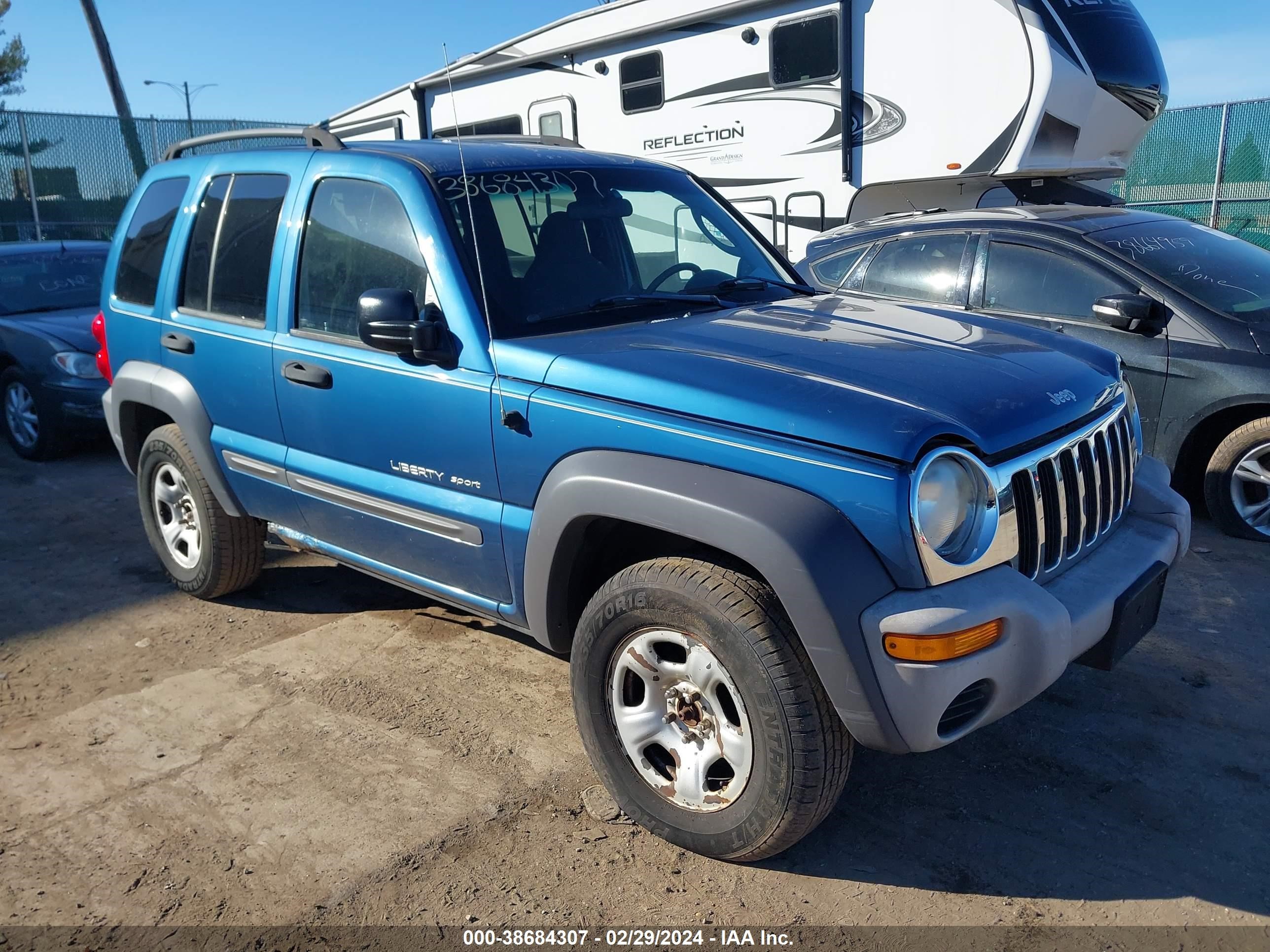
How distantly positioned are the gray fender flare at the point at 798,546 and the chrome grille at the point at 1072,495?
56cm

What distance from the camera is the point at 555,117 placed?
10.6m

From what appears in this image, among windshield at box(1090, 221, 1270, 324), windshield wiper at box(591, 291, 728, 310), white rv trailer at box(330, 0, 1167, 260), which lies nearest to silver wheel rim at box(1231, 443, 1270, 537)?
windshield at box(1090, 221, 1270, 324)

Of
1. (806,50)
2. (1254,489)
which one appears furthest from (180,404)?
(806,50)

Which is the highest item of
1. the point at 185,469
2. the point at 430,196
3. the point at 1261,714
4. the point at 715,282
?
the point at 430,196

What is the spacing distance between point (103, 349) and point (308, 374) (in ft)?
6.95

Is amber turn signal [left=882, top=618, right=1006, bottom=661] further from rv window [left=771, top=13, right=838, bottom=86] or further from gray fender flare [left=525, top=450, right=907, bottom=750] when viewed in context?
rv window [left=771, top=13, right=838, bottom=86]

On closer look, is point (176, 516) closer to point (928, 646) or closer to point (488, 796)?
point (488, 796)

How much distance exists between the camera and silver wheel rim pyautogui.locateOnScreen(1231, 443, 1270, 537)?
5391 mm

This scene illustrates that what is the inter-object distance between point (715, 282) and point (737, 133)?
5.89 m

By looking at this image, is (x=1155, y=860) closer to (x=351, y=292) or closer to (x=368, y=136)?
(x=351, y=292)

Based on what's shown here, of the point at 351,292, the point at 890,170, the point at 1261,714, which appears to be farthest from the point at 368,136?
the point at 1261,714

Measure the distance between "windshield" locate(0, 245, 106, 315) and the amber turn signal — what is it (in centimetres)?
800

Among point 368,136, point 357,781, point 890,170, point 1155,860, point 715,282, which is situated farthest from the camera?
point 368,136

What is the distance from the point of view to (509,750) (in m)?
3.60
